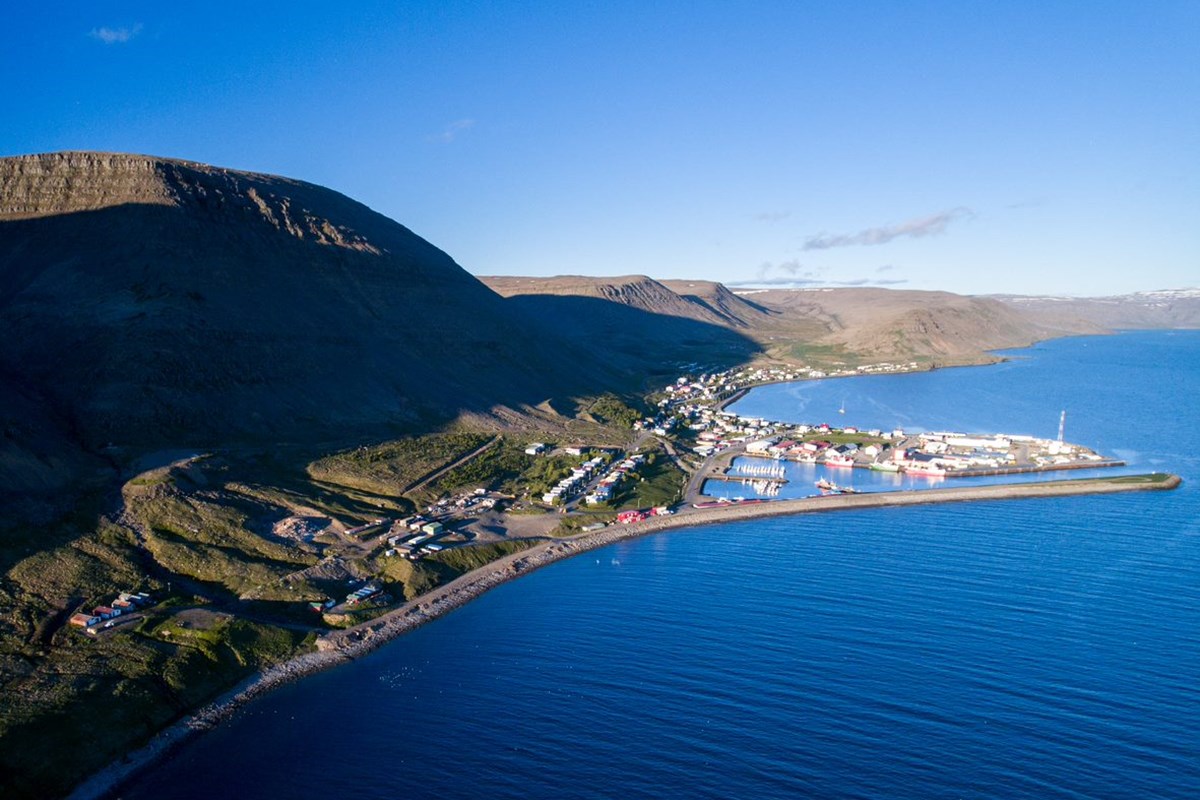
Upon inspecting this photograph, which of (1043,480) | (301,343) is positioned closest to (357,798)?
(301,343)

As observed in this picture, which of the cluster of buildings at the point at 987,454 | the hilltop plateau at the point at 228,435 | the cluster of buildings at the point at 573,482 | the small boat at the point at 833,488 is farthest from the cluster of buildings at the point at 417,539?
the cluster of buildings at the point at 987,454

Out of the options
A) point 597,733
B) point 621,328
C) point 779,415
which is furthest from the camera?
point 621,328

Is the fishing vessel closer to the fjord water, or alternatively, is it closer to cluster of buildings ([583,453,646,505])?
the fjord water

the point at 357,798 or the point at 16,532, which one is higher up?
the point at 16,532

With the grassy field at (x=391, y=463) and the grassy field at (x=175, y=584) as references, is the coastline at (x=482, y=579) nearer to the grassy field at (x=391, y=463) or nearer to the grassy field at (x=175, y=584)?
the grassy field at (x=175, y=584)

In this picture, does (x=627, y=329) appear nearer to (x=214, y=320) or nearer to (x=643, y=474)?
(x=643, y=474)

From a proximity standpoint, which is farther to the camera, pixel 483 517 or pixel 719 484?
pixel 719 484

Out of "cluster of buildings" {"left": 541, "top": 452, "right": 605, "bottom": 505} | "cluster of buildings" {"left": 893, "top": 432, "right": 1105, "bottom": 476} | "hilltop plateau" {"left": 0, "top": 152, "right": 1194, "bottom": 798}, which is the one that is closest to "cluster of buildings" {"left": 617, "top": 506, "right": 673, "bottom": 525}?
"hilltop plateau" {"left": 0, "top": 152, "right": 1194, "bottom": 798}

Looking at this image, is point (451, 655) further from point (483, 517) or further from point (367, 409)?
point (367, 409)

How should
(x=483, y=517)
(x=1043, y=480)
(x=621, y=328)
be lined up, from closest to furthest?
(x=483, y=517), (x=1043, y=480), (x=621, y=328)
